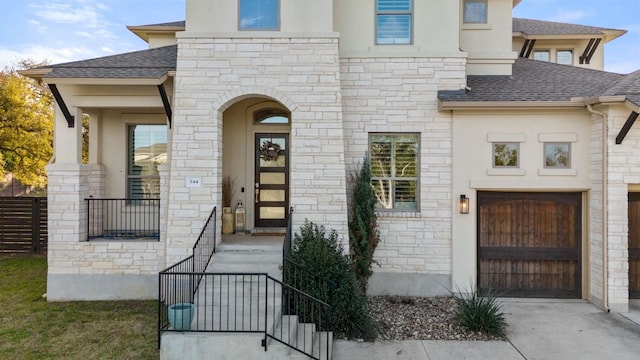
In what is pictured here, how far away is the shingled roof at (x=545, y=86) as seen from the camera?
316 inches

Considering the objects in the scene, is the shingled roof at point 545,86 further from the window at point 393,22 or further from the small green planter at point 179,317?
the small green planter at point 179,317

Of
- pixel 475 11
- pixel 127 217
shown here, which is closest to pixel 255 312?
pixel 127 217

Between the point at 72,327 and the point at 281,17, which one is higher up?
the point at 281,17

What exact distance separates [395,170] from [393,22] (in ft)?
11.0

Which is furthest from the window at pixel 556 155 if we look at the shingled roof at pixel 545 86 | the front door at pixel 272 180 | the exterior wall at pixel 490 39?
the front door at pixel 272 180

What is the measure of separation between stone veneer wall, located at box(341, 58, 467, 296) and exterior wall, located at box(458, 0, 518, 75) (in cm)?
155

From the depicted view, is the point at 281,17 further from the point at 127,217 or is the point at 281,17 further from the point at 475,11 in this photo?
the point at 127,217

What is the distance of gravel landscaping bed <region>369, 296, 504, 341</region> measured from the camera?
6426mm

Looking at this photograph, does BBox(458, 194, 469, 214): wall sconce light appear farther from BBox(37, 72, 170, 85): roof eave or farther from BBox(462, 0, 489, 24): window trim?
BBox(37, 72, 170, 85): roof eave

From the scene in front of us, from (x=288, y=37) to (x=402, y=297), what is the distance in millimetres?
5925

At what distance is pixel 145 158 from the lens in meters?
9.92

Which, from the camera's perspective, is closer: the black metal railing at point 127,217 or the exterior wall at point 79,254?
the exterior wall at point 79,254

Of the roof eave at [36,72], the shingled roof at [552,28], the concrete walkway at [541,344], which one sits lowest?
the concrete walkway at [541,344]

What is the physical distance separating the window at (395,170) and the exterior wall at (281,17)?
2.70 m
